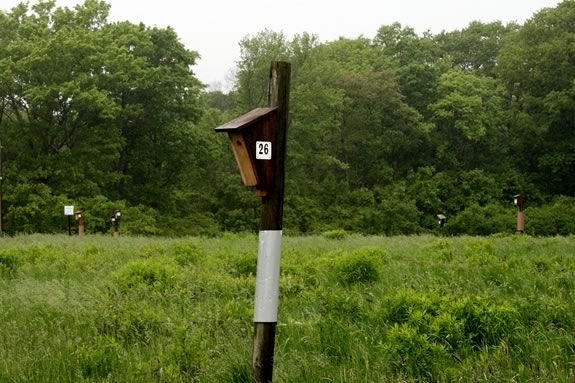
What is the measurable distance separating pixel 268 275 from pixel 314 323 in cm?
178

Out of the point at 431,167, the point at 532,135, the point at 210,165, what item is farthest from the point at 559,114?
the point at 210,165

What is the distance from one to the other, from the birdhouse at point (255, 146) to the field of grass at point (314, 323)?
1420 millimetres

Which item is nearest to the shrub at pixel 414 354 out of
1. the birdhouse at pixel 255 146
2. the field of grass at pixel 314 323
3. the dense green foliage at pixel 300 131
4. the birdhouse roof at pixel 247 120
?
the field of grass at pixel 314 323

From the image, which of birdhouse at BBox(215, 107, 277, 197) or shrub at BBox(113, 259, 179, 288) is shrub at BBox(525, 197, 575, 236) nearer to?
shrub at BBox(113, 259, 179, 288)

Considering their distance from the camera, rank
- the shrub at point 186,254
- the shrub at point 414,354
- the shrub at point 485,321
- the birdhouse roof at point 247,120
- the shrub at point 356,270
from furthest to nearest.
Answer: the shrub at point 186,254, the shrub at point 356,270, the shrub at point 485,321, the shrub at point 414,354, the birdhouse roof at point 247,120

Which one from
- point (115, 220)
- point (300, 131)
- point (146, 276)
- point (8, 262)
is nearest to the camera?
point (146, 276)

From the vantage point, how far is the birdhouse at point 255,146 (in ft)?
13.1

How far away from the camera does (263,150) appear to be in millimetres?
4090

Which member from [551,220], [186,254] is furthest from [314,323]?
[551,220]

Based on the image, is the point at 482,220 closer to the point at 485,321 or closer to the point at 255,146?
the point at 485,321

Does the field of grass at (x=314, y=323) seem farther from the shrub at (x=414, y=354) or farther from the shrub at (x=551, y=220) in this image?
the shrub at (x=551, y=220)

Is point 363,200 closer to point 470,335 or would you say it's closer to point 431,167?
point 431,167

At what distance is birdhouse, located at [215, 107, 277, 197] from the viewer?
399cm

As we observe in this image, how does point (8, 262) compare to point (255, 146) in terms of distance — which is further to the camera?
point (8, 262)
